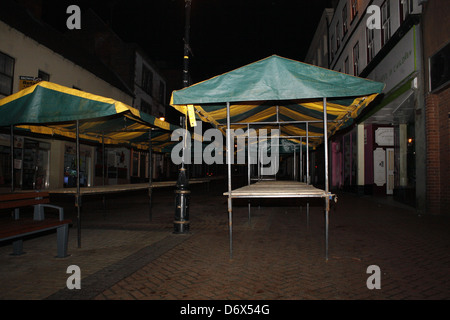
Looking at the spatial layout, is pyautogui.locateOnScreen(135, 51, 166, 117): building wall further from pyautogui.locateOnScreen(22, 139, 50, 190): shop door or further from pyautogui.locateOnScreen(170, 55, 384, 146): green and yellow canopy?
pyautogui.locateOnScreen(170, 55, 384, 146): green and yellow canopy

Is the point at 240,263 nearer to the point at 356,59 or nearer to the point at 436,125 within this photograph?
the point at 436,125

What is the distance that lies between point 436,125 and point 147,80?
2722 cm

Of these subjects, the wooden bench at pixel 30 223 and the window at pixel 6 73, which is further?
the window at pixel 6 73

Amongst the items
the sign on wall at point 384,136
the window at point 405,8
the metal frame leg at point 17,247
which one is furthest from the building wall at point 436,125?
the metal frame leg at point 17,247

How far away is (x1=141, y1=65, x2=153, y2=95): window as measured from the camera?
30.3 m

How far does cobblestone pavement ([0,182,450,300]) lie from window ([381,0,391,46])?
899cm

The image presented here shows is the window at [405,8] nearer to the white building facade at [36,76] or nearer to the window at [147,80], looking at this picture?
the white building facade at [36,76]

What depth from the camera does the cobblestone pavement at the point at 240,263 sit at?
3648 mm

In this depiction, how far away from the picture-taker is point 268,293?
11.8 ft

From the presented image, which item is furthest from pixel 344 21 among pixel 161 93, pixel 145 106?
pixel 161 93

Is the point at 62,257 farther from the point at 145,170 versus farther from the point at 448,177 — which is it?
the point at 145,170

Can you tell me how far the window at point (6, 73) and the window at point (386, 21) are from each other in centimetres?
1672

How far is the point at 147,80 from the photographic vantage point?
31531 mm
